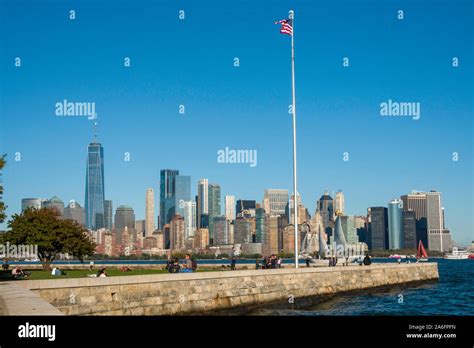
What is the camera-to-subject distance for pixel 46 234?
60844mm

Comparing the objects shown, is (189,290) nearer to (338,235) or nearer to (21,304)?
(21,304)

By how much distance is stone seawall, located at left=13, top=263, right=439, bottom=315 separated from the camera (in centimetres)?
2656

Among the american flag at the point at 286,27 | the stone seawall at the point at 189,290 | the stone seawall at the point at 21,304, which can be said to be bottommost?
the stone seawall at the point at 189,290

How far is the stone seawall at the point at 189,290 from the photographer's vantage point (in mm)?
26562

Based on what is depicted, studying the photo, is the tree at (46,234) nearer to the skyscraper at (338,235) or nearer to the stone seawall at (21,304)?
the stone seawall at (21,304)

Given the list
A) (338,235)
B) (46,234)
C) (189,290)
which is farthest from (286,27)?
(338,235)

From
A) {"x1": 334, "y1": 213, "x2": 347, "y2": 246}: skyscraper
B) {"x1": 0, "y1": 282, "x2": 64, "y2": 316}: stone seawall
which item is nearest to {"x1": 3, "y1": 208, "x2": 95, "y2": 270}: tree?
{"x1": 0, "y1": 282, "x2": 64, "y2": 316}: stone seawall

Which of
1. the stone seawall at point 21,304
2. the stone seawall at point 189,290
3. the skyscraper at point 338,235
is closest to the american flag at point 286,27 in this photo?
the stone seawall at point 189,290

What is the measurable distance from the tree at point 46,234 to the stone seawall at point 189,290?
29.2 m

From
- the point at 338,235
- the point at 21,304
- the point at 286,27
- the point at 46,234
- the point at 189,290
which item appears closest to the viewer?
the point at 21,304

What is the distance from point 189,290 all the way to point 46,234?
106 feet
